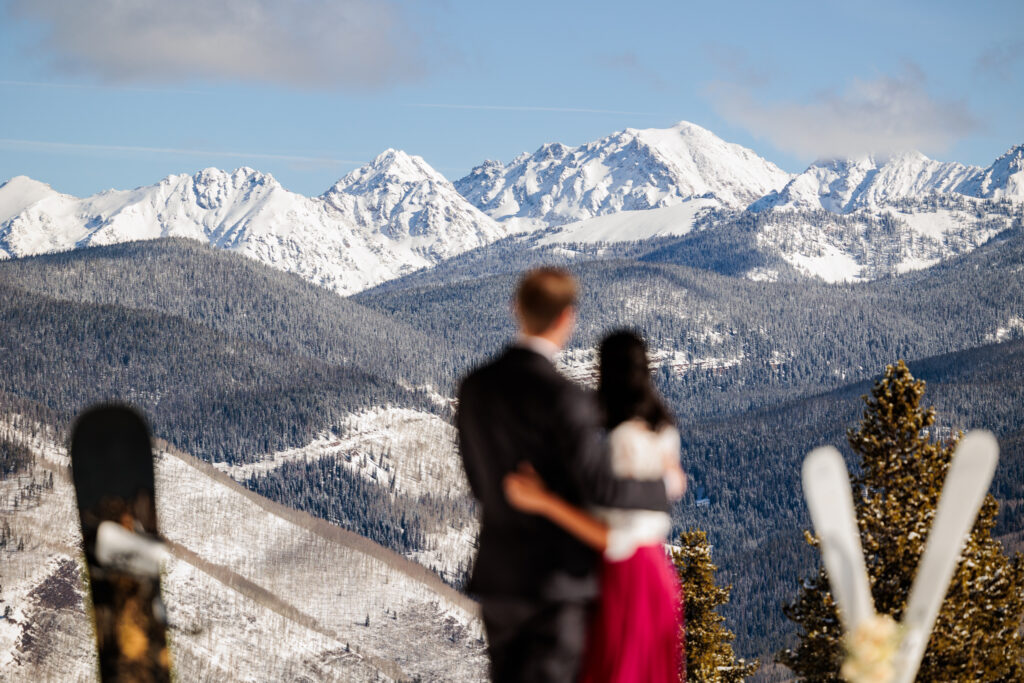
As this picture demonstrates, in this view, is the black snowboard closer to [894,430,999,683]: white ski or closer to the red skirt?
the red skirt

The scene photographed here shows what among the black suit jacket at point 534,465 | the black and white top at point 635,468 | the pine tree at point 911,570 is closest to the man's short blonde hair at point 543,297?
the black suit jacket at point 534,465

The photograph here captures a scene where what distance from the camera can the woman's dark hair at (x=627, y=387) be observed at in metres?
8.08

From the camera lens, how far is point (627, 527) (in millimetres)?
8070

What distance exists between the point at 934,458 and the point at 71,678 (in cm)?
18779

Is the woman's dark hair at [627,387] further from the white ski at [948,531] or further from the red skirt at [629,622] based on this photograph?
the white ski at [948,531]

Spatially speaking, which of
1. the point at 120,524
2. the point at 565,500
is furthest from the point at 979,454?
the point at 120,524

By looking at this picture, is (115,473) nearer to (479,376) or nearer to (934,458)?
(479,376)

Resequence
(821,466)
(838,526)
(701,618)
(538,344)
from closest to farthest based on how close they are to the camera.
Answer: (538,344) → (821,466) → (838,526) → (701,618)

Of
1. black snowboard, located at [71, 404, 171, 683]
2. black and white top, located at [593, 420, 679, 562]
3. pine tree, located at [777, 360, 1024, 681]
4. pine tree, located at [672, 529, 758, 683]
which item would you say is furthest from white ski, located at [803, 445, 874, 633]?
pine tree, located at [672, 529, 758, 683]

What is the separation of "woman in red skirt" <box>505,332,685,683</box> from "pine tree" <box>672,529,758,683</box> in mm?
22322

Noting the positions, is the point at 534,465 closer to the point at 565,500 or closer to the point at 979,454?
the point at 565,500

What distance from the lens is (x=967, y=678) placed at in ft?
65.9

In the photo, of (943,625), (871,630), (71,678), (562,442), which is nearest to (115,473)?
(562,442)

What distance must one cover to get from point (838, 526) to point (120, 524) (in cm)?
580
